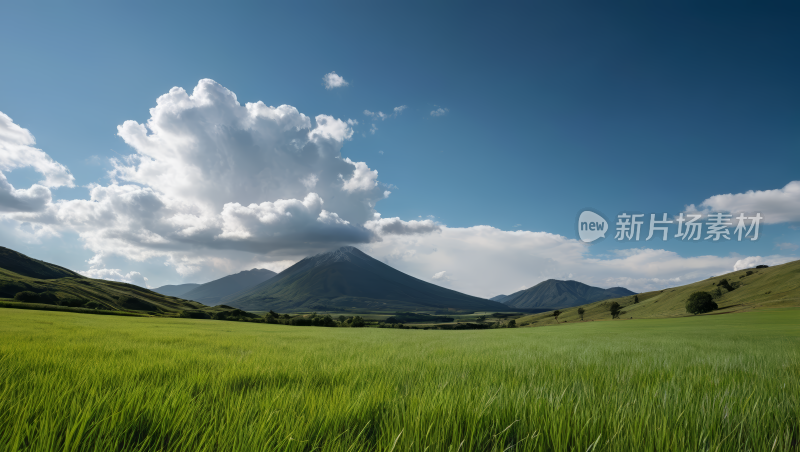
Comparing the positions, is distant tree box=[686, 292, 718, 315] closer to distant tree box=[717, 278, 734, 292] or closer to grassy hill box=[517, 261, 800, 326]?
grassy hill box=[517, 261, 800, 326]

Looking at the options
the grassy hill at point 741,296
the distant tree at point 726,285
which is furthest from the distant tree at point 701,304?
the distant tree at point 726,285

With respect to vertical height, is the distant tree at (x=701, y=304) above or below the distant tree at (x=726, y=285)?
below

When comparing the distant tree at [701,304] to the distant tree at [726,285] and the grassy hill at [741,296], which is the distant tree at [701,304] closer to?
the grassy hill at [741,296]

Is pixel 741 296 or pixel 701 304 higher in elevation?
pixel 741 296

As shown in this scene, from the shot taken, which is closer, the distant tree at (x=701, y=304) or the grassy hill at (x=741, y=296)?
the distant tree at (x=701, y=304)

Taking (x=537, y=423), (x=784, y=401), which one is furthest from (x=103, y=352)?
(x=784, y=401)

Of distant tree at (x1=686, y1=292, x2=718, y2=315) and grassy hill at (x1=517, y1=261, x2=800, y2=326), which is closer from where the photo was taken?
distant tree at (x1=686, y1=292, x2=718, y2=315)

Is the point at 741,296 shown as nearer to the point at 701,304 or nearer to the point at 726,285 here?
the point at 726,285

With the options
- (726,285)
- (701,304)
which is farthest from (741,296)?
(701,304)

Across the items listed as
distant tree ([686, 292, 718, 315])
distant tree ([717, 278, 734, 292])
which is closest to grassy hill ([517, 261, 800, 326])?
distant tree ([717, 278, 734, 292])

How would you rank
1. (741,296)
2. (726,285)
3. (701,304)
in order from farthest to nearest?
(726,285), (741,296), (701,304)

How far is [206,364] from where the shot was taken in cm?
424

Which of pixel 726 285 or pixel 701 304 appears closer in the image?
pixel 701 304

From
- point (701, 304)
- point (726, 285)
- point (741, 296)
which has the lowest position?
point (701, 304)
